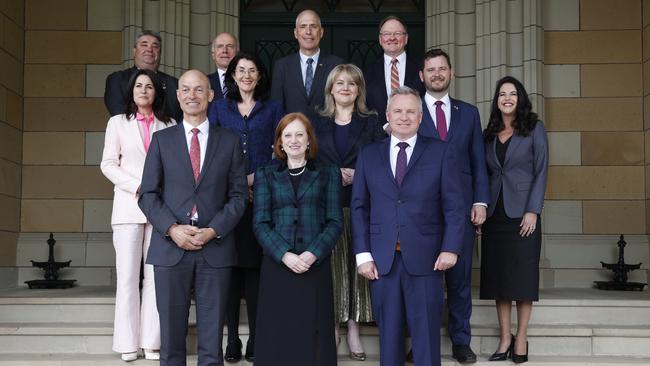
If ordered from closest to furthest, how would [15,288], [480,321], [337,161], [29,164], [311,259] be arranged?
[311,259] < [337,161] < [480,321] < [15,288] < [29,164]

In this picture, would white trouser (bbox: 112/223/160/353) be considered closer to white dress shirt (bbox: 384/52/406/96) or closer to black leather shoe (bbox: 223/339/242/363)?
black leather shoe (bbox: 223/339/242/363)

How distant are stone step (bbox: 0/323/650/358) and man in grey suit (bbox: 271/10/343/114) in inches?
57.3

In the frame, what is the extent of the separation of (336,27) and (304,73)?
2534 mm

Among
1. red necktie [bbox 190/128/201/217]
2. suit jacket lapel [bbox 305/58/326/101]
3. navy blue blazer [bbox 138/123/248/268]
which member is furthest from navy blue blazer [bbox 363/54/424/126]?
red necktie [bbox 190/128/201/217]

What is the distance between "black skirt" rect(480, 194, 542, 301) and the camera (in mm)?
5059

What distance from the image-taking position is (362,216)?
15.4 feet

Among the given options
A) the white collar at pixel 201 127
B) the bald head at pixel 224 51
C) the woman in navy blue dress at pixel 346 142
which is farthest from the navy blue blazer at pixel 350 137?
the bald head at pixel 224 51

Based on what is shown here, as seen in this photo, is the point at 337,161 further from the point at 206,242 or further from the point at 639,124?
the point at 639,124

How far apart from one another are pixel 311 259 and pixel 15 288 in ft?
12.1

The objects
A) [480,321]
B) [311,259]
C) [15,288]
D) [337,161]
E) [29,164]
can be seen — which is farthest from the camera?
[29,164]

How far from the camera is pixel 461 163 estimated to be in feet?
16.5

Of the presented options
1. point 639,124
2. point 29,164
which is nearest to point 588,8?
point 639,124

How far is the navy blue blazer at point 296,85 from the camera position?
5.43 m

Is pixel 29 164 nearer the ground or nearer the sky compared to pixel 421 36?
nearer the ground
